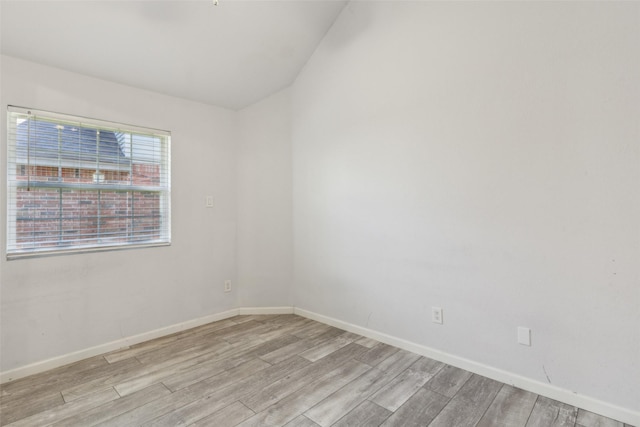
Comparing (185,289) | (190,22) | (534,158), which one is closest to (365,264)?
(534,158)

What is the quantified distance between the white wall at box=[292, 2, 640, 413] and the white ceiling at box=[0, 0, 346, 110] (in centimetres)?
39

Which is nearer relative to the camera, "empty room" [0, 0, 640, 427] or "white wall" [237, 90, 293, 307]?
"empty room" [0, 0, 640, 427]

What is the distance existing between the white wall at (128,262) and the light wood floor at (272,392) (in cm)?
29

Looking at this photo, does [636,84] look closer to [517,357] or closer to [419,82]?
[419,82]

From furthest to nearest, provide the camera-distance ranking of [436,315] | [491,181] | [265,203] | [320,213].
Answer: [265,203]
[320,213]
[436,315]
[491,181]

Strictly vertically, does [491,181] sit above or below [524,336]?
above

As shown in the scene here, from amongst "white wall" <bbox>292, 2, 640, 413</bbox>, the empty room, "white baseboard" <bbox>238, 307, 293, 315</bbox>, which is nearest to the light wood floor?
the empty room

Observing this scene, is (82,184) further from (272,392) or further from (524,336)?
(524,336)

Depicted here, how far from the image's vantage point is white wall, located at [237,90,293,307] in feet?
11.1

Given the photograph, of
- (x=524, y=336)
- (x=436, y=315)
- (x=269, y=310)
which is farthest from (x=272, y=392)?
(x=524, y=336)

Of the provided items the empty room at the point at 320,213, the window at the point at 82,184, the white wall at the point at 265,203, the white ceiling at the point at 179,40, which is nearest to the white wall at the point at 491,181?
the empty room at the point at 320,213

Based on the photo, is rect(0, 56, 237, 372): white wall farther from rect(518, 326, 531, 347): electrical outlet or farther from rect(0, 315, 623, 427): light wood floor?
rect(518, 326, 531, 347): electrical outlet

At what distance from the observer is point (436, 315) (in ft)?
7.71

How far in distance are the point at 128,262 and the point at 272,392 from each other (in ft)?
5.68
